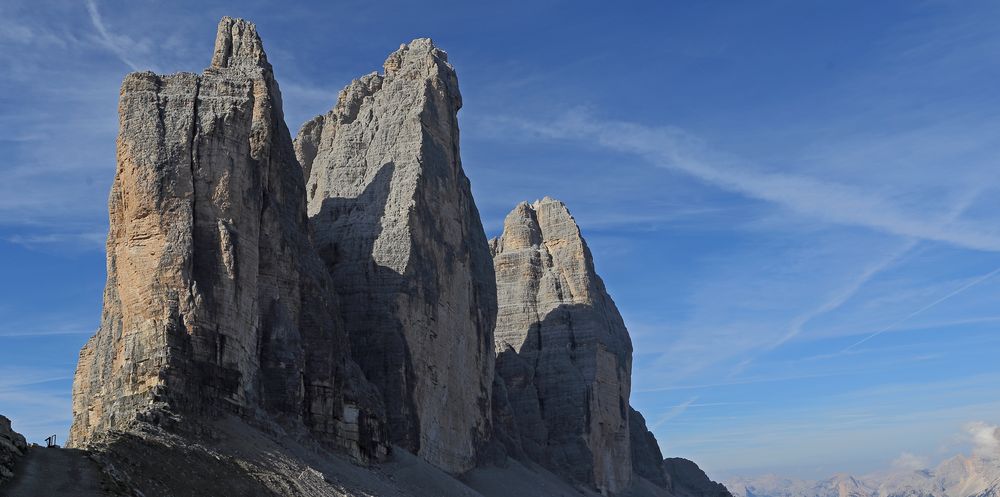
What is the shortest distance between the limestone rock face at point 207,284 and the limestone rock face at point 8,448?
9.12 metres

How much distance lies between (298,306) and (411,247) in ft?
40.4

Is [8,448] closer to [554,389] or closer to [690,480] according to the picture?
[554,389]

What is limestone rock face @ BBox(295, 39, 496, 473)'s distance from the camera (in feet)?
225

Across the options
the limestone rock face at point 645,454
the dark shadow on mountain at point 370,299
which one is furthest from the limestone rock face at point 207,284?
the limestone rock face at point 645,454

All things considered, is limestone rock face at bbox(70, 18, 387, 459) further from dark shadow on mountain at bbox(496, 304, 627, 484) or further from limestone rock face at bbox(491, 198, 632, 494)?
limestone rock face at bbox(491, 198, 632, 494)

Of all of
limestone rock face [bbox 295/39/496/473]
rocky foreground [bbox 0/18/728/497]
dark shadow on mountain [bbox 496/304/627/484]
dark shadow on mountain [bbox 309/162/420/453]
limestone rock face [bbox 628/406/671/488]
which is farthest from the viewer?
limestone rock face [bbox 628/406/671/488]

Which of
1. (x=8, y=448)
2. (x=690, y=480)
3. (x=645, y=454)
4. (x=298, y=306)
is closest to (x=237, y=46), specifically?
(x=298, y=306)

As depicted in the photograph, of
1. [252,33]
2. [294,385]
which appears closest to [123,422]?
[294,385]

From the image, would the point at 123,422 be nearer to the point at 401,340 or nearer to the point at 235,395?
the point at 235,395

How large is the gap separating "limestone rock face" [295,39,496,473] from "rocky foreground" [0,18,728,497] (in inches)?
5.1

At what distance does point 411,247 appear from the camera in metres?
69.9

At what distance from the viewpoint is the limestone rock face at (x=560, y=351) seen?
314 feet

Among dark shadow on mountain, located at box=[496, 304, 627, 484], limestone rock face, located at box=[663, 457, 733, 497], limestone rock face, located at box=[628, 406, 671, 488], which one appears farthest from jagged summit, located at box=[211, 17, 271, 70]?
limestone rock face, located at box=[663, 457, 733, 497]

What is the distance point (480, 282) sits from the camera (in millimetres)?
80312
